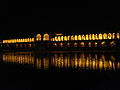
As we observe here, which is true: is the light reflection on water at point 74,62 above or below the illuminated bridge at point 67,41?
below

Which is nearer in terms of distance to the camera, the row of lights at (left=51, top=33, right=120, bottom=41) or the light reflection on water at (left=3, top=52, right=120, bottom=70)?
the light reflection on water at (left=3, top=52, right=120, bottom=70)

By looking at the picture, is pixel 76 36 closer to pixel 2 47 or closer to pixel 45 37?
pixel 45 37

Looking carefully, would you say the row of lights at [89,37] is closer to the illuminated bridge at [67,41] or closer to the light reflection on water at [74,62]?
the illuminated bridge at [67,41]

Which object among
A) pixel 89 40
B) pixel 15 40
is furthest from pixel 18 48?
pixel 89 40

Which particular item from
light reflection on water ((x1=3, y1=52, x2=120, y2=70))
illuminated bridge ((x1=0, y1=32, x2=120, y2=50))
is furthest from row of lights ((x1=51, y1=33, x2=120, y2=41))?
light reflection on water ((x1=3, y1=52, x2=120, y2=70))

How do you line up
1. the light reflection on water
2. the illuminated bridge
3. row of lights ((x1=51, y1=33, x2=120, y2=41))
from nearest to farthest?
the light reflection on water
row of lights ((x1=51, y1=33, x2=120, y2=41))
the illuminated bridge

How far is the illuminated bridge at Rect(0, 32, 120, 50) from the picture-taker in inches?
1515

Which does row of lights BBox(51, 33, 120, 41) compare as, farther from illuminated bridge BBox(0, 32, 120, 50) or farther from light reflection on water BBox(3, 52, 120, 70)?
light reflection on water BBox(3, 52, 120, 70)

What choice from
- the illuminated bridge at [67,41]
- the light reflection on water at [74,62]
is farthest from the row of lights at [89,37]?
the light reflection on water at [74,62]

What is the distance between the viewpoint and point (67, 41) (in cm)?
4447

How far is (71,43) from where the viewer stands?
43.8 meters

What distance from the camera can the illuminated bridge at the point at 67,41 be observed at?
126 feet

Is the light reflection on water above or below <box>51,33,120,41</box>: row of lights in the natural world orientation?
below

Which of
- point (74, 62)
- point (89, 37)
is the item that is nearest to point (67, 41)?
point (89, 37)
